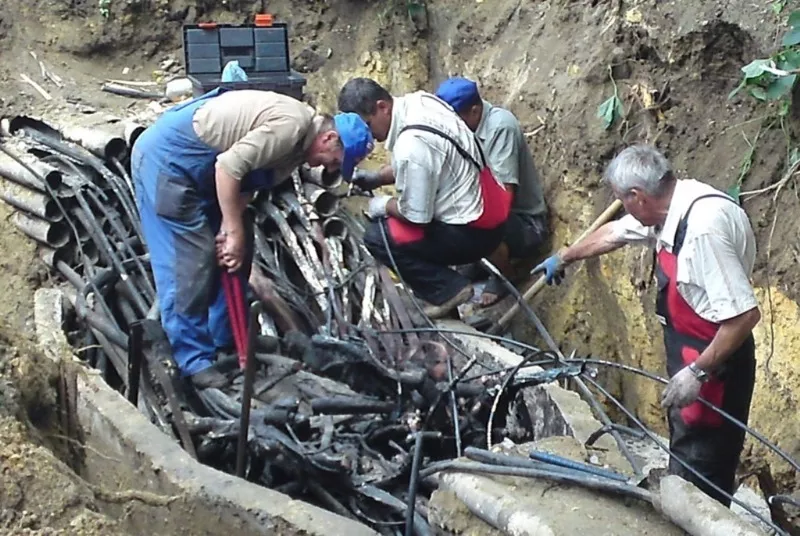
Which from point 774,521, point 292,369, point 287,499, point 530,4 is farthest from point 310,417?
point 530,4

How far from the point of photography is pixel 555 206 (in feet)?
24.5

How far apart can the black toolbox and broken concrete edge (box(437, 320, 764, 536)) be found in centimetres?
280

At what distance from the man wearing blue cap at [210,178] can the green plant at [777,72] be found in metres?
2.12

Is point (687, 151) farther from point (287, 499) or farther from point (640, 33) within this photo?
point (287, 499)

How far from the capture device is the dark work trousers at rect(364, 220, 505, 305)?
260 inches

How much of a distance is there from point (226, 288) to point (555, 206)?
9.30ft

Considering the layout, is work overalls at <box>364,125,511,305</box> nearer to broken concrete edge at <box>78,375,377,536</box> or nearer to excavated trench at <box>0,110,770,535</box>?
excavated trench at <box>0,110,770,535</box>

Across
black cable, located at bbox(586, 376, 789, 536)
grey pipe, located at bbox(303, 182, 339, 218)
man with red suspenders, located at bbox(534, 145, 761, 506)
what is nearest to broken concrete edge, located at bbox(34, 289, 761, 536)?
black cable, located at bbox(586, 376, 789, 536)

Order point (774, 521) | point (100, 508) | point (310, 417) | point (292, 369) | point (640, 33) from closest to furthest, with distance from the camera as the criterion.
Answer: point (100, 508) < point (774, 521) < point (310, 417) < point (292, 369) < point (640, 33)

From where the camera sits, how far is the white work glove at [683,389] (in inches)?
163

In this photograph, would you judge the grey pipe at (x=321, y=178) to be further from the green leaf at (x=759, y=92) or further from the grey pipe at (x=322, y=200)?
the green leaf at (x=759, y=92)

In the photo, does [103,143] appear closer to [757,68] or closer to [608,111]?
[608,111]

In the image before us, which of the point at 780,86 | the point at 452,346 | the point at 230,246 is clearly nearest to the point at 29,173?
the point at 230,246

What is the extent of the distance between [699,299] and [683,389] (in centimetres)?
36
